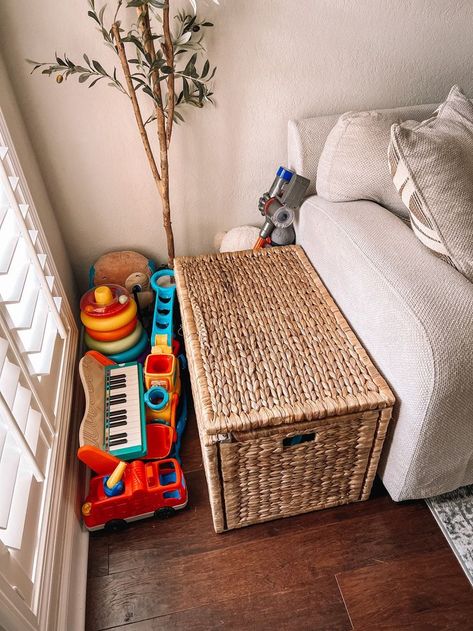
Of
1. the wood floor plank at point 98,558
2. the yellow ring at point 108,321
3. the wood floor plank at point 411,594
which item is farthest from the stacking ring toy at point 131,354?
the wood floor plank at point 411,594

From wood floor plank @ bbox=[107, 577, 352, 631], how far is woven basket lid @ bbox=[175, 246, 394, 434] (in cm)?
42

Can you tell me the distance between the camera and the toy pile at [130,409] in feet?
3.65

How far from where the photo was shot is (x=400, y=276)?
97 cm

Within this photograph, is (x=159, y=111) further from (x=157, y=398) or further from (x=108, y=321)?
(x=157, y=398)

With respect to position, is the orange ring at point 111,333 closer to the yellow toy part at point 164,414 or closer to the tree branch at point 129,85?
the yellow toy part at point 164,414

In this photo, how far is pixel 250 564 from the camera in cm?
107

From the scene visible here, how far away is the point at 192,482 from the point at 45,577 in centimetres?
45

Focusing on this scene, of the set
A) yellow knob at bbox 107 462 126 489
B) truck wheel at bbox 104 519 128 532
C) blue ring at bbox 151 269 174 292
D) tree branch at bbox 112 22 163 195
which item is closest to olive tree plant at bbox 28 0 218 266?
tree branch at bbox 112 22 163 195

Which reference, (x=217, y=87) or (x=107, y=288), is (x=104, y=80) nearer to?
(x=217, y=87)

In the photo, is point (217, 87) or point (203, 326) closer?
point (203, 326)

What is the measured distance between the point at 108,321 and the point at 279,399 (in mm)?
652

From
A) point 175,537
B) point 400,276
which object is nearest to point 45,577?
point 175,537

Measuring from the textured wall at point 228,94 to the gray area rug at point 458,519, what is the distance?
107 cm

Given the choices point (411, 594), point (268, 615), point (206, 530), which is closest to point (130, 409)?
point (206, 530)
